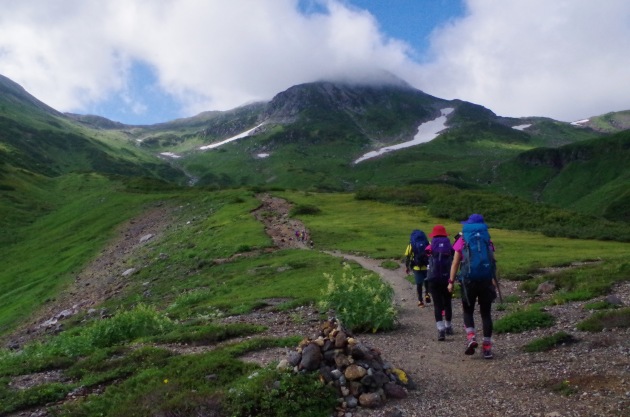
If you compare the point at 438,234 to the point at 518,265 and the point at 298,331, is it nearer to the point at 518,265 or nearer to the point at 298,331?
the point at 298,331

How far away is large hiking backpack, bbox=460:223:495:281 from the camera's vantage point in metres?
12.9

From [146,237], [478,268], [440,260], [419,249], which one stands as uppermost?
[478,268]

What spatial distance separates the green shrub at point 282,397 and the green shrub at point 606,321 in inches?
324

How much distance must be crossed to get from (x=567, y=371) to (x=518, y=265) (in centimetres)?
2315

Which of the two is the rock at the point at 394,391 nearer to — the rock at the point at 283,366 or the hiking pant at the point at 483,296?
the rock at the point at 283,366

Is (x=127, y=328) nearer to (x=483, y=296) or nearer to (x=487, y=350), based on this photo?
(x=487, y=350)

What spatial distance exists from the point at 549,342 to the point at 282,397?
758 cm

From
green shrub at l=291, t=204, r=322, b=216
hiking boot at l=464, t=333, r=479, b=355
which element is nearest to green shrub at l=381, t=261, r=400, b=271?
hiking boot at l=464, t=333, r=479, b=355

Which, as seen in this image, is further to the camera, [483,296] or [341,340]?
[483,296]

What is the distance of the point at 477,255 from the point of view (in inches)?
511

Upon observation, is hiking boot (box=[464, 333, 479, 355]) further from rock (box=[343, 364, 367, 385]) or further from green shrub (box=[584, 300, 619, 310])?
green shrub (box=[584, 300, 619, 310])

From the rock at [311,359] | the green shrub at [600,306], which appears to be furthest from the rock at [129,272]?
the green shrub at [600,306]

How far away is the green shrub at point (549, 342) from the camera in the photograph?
44.0ft

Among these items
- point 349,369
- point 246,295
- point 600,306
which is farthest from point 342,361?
point 246,295
